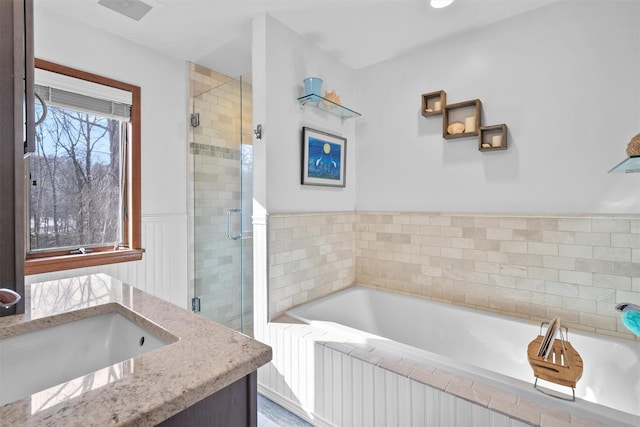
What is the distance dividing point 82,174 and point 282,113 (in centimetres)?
146

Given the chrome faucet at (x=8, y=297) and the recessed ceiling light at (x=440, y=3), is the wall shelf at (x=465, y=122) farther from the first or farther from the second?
the chrome faucet at (x=8, y=297)

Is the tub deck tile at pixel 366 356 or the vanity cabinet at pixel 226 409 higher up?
the vanity cabinet at pixel 226 409

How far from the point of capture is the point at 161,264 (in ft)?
8.40

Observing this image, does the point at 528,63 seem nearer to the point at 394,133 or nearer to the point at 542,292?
the point at 394,133

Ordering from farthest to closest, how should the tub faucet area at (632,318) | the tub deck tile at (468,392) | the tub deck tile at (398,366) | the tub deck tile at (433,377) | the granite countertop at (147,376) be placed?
1. the tub deck tile at (398,366)
2. the tub deck tile at (433,377)
3. the tub deck tile at (468,392)
4. the tub faucet area at (632,318)
5. the granite countertop at (147,376)

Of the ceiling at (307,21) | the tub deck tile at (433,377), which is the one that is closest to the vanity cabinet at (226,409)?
the tub deck tile at (433,377)

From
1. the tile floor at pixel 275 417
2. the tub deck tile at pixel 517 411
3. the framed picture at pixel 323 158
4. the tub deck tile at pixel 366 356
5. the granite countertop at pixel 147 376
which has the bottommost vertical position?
the tile floor at pixel 275 417

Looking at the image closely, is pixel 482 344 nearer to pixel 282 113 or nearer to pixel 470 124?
pixel 470 124

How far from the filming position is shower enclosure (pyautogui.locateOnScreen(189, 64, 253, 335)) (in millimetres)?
2688

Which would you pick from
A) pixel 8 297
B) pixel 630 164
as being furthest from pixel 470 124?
pixel 8 297

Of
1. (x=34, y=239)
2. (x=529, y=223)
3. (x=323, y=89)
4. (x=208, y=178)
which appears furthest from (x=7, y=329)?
(x=529, y=223)

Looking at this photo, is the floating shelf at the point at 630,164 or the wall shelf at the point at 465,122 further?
the wall shelf at the point at 465,122

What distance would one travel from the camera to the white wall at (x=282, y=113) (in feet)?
6.93

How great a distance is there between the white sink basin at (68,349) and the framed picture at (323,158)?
5.15 ft
